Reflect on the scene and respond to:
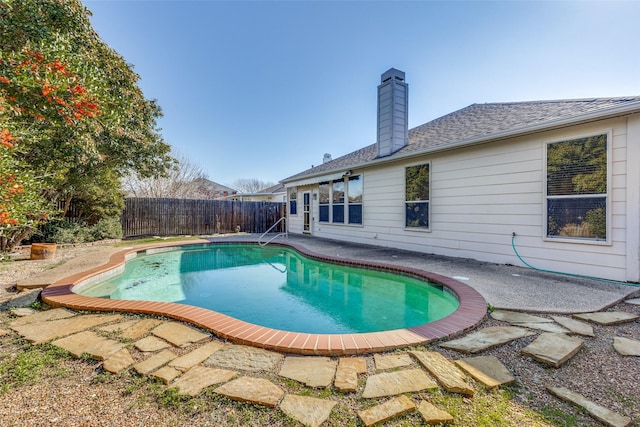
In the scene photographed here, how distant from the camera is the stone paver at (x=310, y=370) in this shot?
7.36 ft

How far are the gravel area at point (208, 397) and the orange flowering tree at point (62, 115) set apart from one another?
1.65m

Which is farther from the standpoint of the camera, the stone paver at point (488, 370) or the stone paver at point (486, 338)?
the stone paver at point (486, 338)

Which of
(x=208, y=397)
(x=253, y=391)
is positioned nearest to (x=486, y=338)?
(x=253, y=391)

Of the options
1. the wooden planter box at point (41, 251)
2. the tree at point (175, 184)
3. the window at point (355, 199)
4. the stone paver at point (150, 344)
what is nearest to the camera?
the stone paver at point (150, 344)

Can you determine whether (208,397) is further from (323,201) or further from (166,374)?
(323,201)

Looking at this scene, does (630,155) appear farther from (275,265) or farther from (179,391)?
(275,265)

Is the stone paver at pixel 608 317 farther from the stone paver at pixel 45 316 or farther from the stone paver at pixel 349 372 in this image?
the stone paver at pixel 45 316

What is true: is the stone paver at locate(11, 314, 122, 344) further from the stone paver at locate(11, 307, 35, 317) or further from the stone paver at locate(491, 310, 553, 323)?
the stone paver at locate(491, 310, 553, 323)

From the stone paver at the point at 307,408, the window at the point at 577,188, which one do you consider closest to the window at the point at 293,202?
the window at the point at 577,188

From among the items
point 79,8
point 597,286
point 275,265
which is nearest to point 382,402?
point 597,286

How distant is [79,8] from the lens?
21.3ft

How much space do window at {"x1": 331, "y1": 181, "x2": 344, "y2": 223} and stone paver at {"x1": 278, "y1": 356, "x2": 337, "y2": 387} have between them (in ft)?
30.6

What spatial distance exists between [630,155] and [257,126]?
18295 mm

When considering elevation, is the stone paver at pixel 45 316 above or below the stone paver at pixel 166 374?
Result: below
